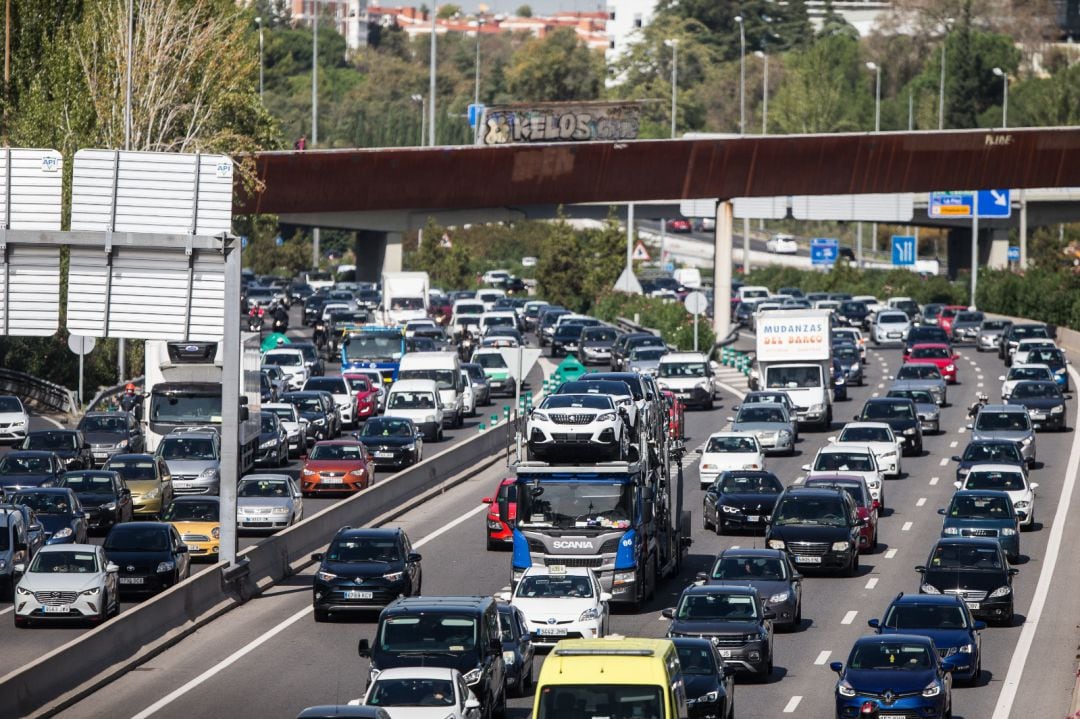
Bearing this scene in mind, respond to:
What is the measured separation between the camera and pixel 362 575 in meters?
33.3

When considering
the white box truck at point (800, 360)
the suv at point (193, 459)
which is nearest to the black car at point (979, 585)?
the suv at point (193, 459)

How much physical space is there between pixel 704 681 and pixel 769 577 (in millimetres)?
8409

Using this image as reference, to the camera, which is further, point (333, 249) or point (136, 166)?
point (333, 249)

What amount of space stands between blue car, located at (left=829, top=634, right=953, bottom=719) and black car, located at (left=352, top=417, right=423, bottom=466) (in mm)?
25706

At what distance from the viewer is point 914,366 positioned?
66.1m

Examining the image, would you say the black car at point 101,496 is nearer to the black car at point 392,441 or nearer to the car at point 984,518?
the black car at point 392,441

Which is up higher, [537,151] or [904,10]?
[904,10]

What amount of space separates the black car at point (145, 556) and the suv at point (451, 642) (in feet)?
28.2

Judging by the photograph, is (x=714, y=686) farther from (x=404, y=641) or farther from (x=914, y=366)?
(x=914, y=366)

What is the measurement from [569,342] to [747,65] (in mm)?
118974

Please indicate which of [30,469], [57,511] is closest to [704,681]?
[57,511]

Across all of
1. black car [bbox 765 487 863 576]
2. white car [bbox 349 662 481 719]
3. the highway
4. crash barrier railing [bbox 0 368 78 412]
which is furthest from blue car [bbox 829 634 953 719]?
crash barrier railing [bbox 0 368 78 412]

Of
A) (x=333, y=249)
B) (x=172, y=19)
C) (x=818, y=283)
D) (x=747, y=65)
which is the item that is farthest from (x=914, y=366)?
(x=747, y=65)

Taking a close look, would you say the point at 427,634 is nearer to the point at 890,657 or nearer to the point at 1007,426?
the point at 890,657
